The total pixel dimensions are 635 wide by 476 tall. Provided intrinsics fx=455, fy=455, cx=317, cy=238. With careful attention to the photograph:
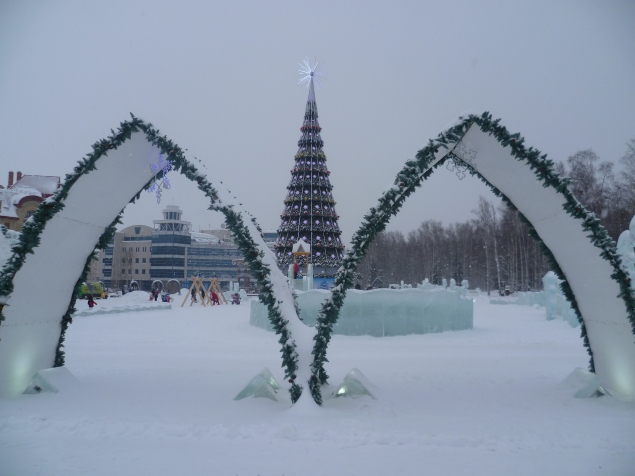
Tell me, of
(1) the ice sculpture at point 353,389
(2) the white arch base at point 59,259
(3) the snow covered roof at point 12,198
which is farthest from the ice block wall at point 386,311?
(3) the snow covered roof at point 12,198

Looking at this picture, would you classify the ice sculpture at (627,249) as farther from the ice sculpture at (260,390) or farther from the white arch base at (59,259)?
the white arch base at (59,259)

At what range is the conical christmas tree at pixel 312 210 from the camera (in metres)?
28.4

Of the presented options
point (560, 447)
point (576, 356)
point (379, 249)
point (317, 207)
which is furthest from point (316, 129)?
point (379, 249)

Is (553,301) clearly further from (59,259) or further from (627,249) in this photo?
(59,259)

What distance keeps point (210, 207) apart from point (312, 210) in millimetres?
22267

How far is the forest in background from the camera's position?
3281 centimetres

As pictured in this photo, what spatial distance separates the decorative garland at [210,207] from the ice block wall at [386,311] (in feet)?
22.9

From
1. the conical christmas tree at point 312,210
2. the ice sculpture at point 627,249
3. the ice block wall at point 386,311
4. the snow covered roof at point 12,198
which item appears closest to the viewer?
the ice sculpture at point 627,249

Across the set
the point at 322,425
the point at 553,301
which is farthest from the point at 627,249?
the point at 322,425

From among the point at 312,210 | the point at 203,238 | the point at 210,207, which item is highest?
the point at 203,238

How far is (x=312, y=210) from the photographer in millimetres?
28438

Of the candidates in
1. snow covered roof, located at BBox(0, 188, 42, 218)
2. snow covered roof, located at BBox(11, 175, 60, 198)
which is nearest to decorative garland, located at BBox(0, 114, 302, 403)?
snow covered roof, located at BBox(0, 188, 42, 218)

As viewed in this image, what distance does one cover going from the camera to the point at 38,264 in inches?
250

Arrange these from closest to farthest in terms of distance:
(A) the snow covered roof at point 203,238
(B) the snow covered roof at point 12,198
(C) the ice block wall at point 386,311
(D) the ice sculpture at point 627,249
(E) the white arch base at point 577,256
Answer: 1. (E) the white arch base at point 577,256
2. (D) the ice sculpture at point 627,249
3. (C) the ice block wall at point 386,311
4. (B) the snow covered roof at point 12,198
5. (A) the snow covered roof at point 203,238
